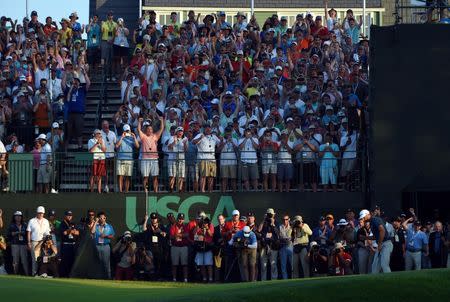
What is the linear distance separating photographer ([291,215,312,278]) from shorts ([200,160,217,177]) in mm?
2666

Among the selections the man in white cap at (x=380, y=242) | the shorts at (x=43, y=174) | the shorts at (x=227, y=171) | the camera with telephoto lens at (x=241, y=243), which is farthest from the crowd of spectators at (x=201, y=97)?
the man in white cap at (x=380, y=242)

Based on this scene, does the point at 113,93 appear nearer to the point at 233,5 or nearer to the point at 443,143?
the point at 443,143

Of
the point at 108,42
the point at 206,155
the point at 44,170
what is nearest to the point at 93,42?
the point at 108,42

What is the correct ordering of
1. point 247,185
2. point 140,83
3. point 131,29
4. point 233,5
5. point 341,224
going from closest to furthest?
point 341,224 < point 247,185 < point 140,83 < point 131,29 < point 233,5

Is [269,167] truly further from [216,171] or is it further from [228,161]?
[216,171]

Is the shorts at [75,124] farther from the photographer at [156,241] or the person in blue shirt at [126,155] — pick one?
the photographer at [156,241]

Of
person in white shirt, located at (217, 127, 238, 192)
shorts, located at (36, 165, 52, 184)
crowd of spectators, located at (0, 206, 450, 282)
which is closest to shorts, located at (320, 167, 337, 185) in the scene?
crowd of spectators, located at (0, 206, 450, 282)

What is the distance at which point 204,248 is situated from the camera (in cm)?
2908

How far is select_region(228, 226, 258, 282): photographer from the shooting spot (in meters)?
28.6

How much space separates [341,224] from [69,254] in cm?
650

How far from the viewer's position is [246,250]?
28766 mm

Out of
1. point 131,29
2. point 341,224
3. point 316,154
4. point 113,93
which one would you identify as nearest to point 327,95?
point 316,154

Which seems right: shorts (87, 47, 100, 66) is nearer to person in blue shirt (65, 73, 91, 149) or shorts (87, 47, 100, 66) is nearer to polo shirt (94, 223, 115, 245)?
person in blue shirt (65, 73, 91, 149)

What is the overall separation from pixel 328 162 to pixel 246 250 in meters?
3.07
